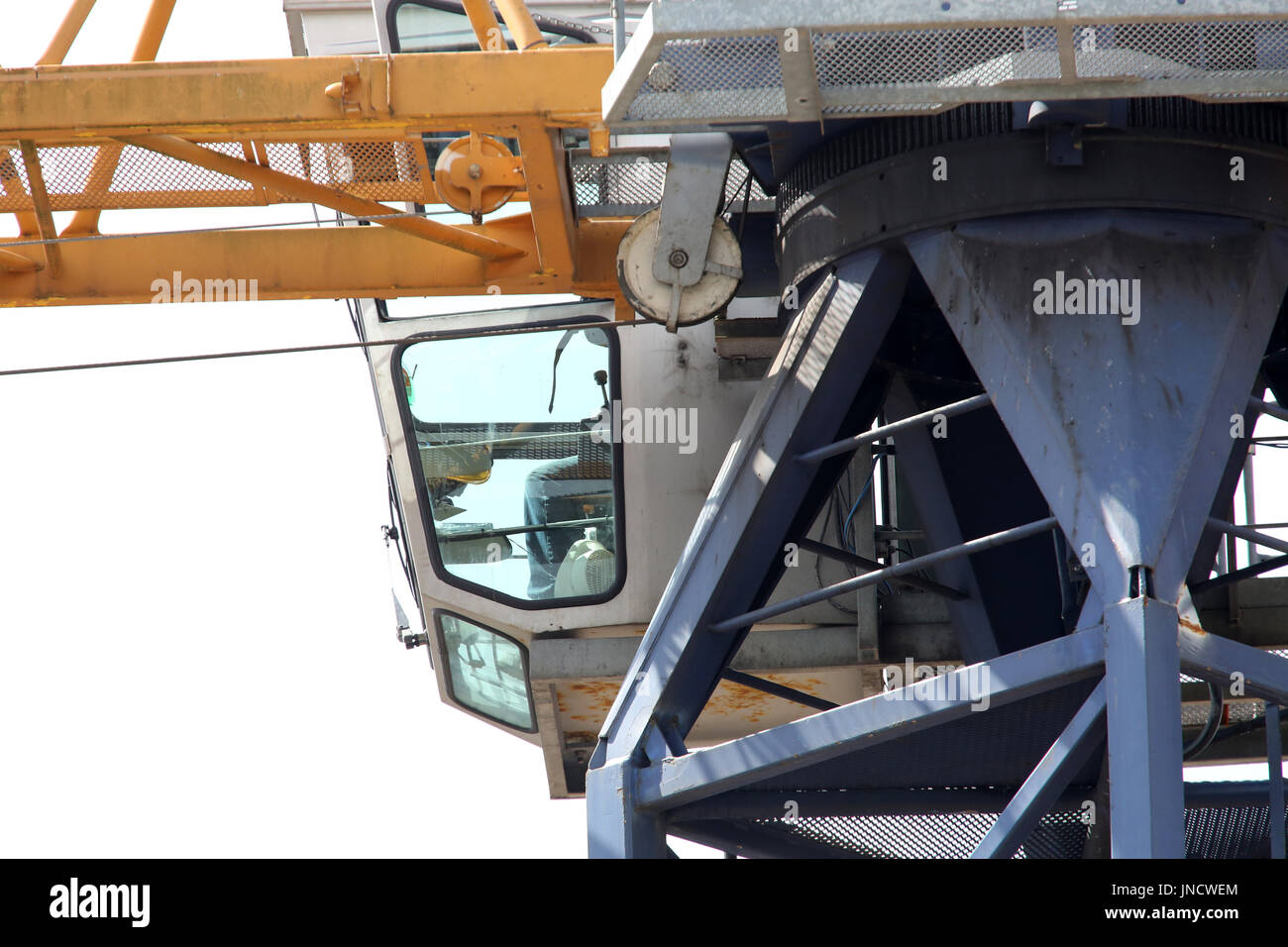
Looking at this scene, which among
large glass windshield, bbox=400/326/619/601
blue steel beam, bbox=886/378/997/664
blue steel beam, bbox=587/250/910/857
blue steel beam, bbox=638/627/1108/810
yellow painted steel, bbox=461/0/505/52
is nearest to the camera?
blue steel beam, bbox=638/627/1108/810

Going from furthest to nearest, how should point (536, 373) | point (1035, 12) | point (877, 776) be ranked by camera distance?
1. point (536, 373)
2. point (877, 776)
3. point (1035, 12)

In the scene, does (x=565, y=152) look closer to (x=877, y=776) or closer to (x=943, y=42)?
(x=943, y=42)

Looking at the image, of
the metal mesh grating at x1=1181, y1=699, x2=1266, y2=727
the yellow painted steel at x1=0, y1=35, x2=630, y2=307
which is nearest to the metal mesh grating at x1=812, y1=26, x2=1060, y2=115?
the yellow painted steel at x1=0, y1=35, x2=630, y2=307

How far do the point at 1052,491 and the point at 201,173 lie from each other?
5685 mm

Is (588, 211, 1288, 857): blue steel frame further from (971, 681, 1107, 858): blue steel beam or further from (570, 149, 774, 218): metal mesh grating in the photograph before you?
(570, 149, 774, 218): metal mesh grating

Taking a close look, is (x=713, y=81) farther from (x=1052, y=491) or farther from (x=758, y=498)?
(x=1052, y=491)

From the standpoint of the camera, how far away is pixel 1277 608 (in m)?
11.9

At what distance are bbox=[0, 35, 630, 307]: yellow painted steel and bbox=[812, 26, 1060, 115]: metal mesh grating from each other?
1.84 metres

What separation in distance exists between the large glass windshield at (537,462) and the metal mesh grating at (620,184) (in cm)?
177

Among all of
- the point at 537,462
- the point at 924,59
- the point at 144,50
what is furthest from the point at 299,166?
the point at 924,59

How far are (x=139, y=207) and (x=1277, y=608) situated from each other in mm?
8006

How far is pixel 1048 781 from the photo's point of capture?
7.88m

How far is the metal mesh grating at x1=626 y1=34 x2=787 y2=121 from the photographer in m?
8.12
